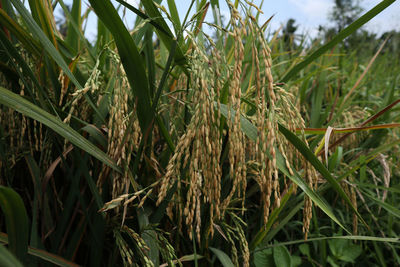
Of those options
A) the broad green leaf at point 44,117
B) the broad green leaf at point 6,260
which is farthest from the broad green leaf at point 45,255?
the broad green leaf at point 6,260

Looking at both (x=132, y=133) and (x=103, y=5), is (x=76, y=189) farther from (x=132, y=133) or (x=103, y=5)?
(x=103, y=5)

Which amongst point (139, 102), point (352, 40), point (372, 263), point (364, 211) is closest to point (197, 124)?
point (139, 102)

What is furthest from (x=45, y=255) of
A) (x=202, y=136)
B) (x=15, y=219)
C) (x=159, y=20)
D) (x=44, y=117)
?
(x=159, y=20)

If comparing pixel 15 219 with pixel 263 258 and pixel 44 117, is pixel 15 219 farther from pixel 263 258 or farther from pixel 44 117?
pixel 263 258

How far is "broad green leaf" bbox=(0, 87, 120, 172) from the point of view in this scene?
635 millimetres

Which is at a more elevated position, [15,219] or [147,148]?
[147,148]

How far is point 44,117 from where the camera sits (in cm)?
68

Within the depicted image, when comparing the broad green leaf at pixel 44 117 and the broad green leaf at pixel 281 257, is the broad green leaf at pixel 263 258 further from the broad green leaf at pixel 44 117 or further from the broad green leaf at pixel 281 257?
the broad green leaf at pixel 44 117

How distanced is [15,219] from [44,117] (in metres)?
0.22

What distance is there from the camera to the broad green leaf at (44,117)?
635mm

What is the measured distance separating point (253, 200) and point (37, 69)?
93 cm

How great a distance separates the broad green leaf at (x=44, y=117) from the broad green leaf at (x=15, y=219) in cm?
18

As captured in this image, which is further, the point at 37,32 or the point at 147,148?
the point at 147,148

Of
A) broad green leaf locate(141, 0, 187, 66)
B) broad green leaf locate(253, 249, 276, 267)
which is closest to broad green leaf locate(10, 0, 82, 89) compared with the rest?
broad green leaf locate(141, 0, 187, 66)
